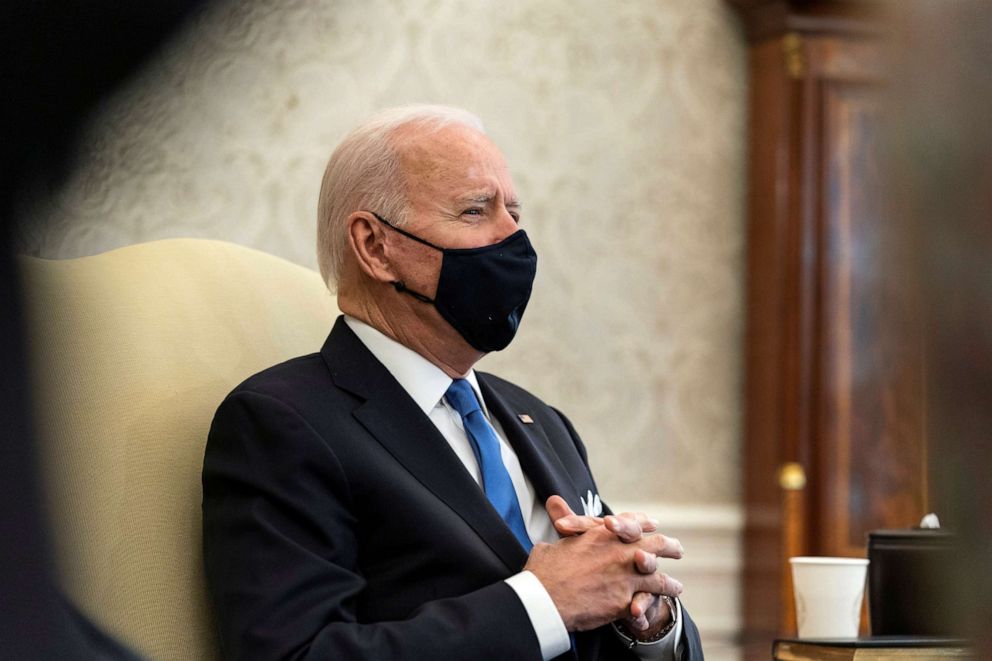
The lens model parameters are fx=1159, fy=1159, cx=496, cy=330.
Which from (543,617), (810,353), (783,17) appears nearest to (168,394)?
(543,617)

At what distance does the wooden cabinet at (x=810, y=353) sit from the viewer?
2.73 metres

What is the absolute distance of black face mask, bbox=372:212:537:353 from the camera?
148 centimetres

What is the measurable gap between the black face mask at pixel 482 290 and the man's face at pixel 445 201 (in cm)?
1

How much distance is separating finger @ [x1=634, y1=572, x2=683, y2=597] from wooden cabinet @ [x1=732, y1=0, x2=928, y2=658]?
58.6 inches

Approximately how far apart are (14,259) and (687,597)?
2.62 m

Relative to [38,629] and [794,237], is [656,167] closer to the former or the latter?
[794,237]

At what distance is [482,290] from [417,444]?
24 cm

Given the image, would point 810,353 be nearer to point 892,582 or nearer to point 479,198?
point 892,582

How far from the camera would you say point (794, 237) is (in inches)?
110

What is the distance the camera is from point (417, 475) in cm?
133

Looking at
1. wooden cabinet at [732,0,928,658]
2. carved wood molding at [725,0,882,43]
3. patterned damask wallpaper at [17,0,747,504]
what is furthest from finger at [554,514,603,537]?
carved wood molding at [725,0,882,43]

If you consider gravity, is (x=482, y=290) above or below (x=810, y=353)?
above

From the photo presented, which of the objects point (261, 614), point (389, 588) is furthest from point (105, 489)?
point (389, 588)

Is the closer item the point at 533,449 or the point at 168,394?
the point at 168,394
